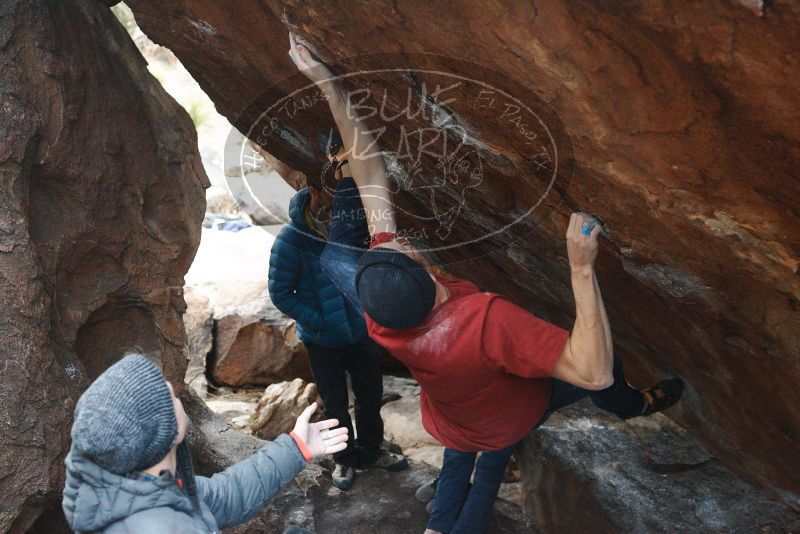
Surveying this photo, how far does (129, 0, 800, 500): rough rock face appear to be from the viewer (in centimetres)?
185

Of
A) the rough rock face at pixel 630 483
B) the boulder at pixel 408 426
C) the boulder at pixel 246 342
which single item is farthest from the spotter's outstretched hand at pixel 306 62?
the boulder at pixel 246 342

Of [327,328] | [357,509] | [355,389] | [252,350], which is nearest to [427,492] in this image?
[357,509]

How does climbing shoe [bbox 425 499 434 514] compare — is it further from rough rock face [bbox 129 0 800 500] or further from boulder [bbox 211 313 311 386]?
boulder [bbox 211 313 311 386]

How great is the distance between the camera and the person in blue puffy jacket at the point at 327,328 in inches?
156

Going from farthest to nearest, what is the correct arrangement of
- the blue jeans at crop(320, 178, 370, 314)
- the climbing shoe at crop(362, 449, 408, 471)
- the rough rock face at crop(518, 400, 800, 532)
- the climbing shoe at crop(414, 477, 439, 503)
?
the climbing shoe at crop(362, 449, 408, 471), the climbing shoe at crop(414, 477, 439, 503), the rough rock face at crop(518, 400, 800, 532), the blue jeans at crop(320, 178, 370, 314)

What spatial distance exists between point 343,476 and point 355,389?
47cm

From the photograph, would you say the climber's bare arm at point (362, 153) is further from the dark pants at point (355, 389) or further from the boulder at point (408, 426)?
the boulder at point (408, 426)

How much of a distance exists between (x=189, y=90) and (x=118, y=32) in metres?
15.0

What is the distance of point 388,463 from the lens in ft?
14.4

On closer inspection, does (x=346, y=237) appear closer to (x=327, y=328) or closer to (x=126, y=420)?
(x=327, y=328)

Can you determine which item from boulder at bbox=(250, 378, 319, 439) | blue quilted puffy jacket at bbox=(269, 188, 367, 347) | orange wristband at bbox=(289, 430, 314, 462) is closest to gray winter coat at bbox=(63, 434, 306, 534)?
orange wristband at bbox=(289, 430, 314, 462)

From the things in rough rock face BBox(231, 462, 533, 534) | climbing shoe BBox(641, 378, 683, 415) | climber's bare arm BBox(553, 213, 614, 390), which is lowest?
rough rock face BBox(231, 462, 533, 534)

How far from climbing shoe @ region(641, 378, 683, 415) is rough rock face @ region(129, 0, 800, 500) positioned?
8 cm

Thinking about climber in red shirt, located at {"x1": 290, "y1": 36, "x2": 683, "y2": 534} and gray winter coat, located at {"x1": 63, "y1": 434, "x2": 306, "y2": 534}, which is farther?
climber in red shirt, located at {"x1": 290, "y1": 36, "x2": 683, "y2": 534}
